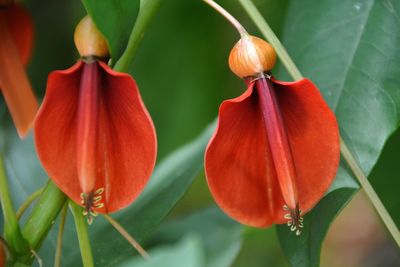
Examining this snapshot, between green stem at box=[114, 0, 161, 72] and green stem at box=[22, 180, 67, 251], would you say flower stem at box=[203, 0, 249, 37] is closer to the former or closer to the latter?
green stem at box=[114, 0, 161, 72]

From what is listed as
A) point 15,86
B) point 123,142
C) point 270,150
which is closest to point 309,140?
point 270,150

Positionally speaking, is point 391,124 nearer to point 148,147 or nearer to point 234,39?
point 148,147

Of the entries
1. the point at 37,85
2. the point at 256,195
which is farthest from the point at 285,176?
the point at 37,85

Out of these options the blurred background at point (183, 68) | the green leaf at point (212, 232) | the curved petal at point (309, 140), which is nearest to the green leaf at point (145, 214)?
the green leaf at point (212, 232)

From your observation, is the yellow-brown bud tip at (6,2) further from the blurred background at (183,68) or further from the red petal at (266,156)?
the blurred background at (183,68)

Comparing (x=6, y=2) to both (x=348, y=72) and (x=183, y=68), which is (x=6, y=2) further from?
Result: (x=183, y=68)

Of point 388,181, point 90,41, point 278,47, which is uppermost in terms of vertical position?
point 90,41
